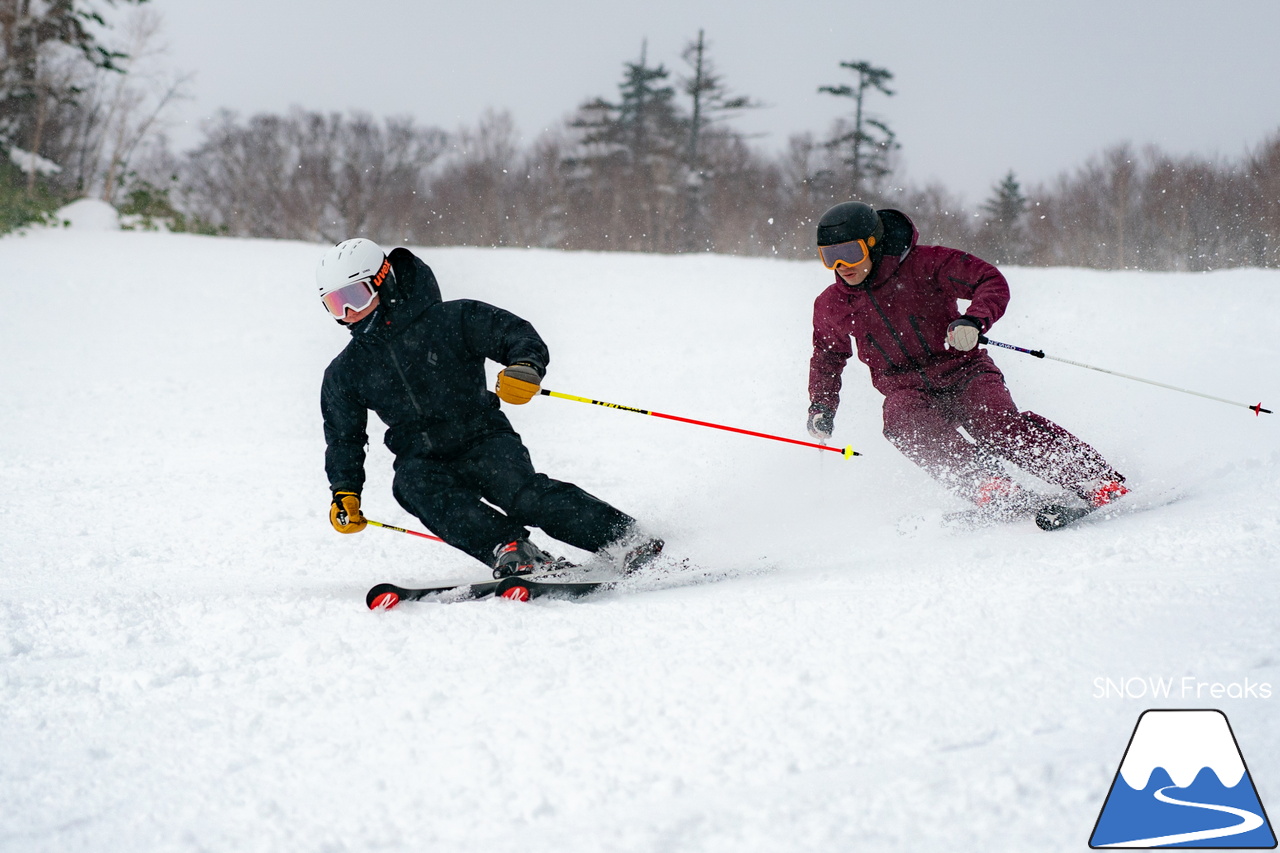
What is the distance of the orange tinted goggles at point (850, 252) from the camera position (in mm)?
4090

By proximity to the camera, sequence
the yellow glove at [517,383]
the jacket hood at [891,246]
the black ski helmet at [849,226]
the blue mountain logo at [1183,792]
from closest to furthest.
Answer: the blue mountain logo at [1183,792] → the yellow glove at [517,383] → the black ski helmet at [849,226] → the jacket hood at [891,246]

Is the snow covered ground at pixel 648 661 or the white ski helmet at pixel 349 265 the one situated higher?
the white ski helmet at pixel 349 265

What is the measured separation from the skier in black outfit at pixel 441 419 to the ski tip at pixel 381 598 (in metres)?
0.52

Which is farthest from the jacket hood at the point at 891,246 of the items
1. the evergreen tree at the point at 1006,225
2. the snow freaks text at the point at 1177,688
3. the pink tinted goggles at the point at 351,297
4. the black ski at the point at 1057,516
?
the evergreen tree at the point at 1006,225

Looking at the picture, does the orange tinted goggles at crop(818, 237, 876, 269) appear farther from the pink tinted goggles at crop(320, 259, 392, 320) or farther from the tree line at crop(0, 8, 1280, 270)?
the tree line at crop(0, 8, 1280, 270)

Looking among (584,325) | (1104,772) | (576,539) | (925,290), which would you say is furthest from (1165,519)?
(584,325)

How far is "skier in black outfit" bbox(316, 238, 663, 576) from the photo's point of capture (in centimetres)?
365

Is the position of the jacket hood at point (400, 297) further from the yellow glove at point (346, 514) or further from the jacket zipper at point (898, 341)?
the jacket zipper at point (898, 341)

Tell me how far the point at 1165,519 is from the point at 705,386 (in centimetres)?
544

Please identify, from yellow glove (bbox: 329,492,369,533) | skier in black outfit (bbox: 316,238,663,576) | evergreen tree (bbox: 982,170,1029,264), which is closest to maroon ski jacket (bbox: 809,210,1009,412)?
skier in black outfit (bbox: 316,238,663,576)

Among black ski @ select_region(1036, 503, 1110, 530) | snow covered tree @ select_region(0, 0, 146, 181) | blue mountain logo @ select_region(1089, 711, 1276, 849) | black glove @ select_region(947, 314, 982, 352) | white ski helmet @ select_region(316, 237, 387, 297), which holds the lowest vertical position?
blue mountain logo @ select_region(1089, 711, 1276, 849)

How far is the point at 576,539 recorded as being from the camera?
365cm

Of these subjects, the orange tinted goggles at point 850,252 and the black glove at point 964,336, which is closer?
the black glove at point 964,336

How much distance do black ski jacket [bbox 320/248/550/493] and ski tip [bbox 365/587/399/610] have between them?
86cm
